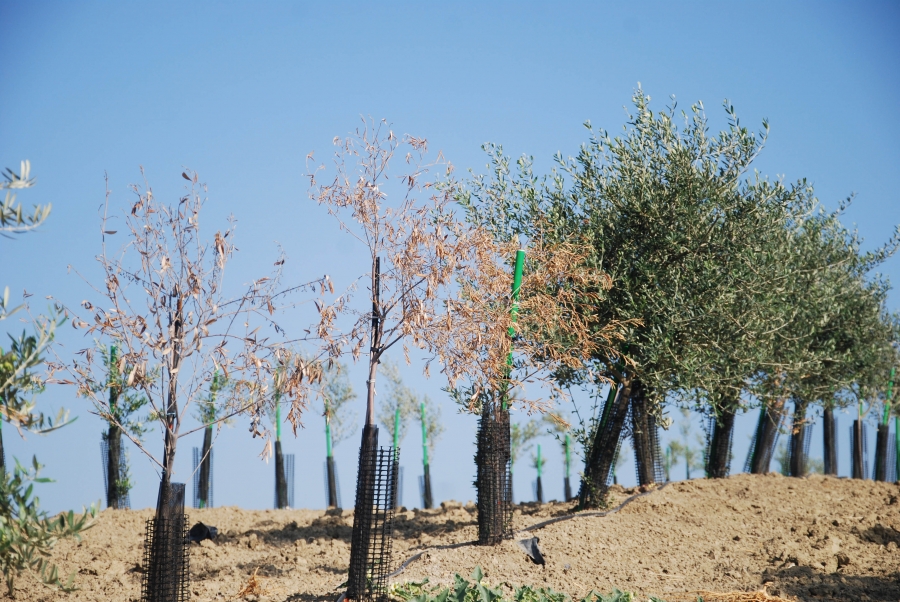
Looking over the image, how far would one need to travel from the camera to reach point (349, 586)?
390 inches

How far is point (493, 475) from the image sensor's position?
1227cm

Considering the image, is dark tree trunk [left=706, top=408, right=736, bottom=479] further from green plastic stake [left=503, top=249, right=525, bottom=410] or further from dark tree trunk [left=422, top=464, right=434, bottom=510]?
green plastic stake [left=503, top=249, right=525, bottom=410]

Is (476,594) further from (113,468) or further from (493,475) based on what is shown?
(113,468)

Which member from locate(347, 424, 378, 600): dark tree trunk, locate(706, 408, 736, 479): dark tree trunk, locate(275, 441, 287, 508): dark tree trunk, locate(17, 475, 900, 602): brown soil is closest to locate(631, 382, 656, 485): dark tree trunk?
locate(17, 475, 900, 602): brown soil

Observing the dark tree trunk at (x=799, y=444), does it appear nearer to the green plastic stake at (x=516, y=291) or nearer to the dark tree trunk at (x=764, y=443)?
the dark tree trunk at (x=764, y=443)

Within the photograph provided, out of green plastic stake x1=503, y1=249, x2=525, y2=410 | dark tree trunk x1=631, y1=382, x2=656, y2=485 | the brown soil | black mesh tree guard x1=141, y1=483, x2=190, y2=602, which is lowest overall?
the brown soil

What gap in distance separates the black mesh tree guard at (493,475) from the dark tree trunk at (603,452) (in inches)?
128

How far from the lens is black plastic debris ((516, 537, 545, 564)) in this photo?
38.8 ft

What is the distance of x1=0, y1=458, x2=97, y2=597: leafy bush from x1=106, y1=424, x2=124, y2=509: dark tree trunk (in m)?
11.8

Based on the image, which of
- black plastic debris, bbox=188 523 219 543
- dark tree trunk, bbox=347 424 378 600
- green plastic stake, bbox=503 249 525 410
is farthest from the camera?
black plastic debris, bbox=188 523 219 543

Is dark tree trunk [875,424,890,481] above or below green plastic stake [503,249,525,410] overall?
below

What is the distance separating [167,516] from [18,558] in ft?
11.7

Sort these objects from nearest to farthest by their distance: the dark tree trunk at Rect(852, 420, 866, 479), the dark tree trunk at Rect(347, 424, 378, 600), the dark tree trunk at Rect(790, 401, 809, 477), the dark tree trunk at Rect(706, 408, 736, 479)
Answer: the dark tree trunk at Rect(347, 424, 378, 600) < the dark tree trunk at Rect(706, 408, 736, 479) < the dark tree trunk at Rect(790, 401, 809, 477) < the dark tree trunk at Rect(852, 420, 866, 479)

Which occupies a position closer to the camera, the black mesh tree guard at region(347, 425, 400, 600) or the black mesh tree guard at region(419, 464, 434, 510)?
the black mesh tree guard at region(347, 425, 400, 600)
